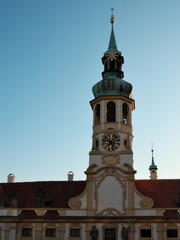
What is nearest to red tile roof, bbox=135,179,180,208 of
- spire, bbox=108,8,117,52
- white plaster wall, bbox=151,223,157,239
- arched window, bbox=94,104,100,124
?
white plaster wall, bbox=151,223,157,239

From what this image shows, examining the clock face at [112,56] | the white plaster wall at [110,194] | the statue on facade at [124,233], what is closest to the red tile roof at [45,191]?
the white plaster wall at [110,194]

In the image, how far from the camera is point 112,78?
129 ft

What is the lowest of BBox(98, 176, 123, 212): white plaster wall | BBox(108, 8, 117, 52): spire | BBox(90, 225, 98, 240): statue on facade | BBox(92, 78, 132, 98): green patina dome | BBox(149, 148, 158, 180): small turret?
BBox(90, 225, 98, 240): statue on facade

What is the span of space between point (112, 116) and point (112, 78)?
4.48 m

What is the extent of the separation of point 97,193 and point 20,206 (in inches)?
345

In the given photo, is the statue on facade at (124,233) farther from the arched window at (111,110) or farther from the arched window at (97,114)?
the arched window at (97,114)

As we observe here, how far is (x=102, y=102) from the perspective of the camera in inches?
1513

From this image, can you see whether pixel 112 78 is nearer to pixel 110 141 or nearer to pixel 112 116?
pixel 112 116

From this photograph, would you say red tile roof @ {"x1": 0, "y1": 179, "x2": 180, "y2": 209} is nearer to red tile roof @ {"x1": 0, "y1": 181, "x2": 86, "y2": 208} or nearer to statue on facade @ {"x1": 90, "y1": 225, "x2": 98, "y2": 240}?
red tile roof @ {"x1": 0, "y1": 181, "x2": 86, "y2": 208}

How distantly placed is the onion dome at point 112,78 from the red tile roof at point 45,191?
10909 mm

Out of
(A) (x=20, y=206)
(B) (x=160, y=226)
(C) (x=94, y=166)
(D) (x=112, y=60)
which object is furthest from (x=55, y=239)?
(D) (x=112, y=60)

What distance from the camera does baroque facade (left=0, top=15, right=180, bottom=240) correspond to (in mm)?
33188

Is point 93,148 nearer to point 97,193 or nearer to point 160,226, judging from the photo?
point 97,193

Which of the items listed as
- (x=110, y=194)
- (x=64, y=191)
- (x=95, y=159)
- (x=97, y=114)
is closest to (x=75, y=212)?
(x=110, y=194)
